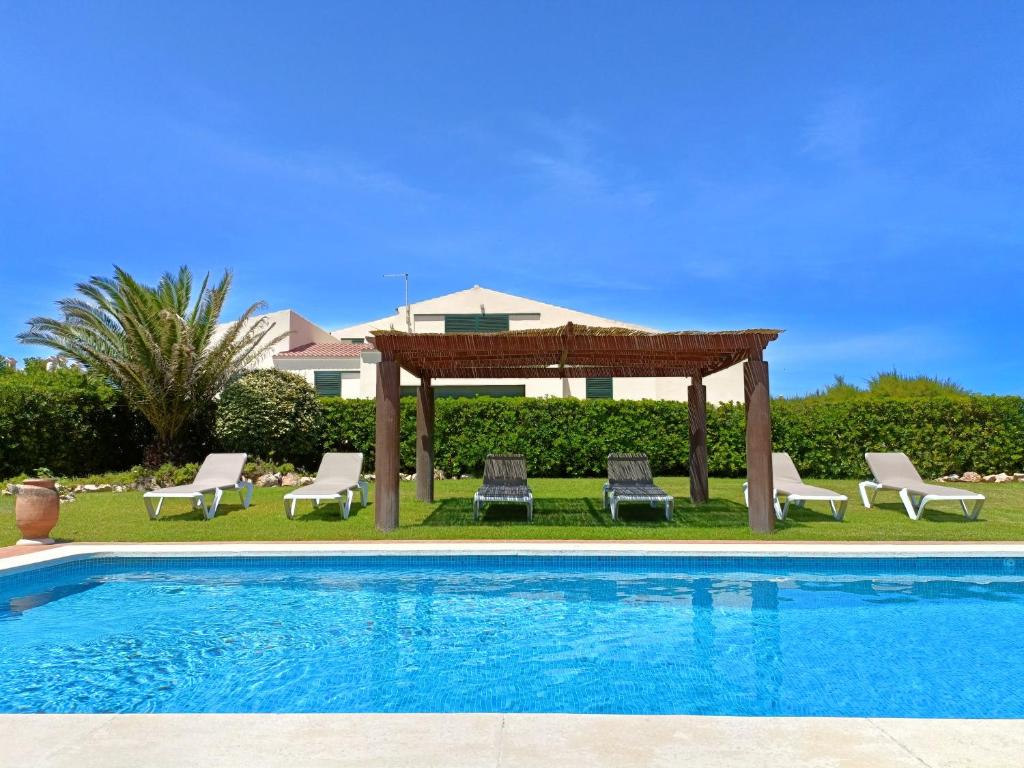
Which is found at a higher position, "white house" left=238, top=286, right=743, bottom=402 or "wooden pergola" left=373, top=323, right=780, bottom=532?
"white house" left=238, top=286, right=743, bottom=402

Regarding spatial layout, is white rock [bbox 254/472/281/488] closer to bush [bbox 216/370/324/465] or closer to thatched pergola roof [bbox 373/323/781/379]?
bush [bbox 216/370/324/465]

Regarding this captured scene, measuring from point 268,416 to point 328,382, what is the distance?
14.1 m

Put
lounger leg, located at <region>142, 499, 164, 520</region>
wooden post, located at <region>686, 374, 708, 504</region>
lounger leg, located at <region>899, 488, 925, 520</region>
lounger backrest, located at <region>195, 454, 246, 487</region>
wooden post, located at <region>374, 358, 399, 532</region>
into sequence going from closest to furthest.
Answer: wooden post, located at <region>374, 358, 399, 532</region>
lounger leg, located at <region>899, 488, 925, 520</region>
lounger leg, located at <region>142, 499, 164, 520</region>
lounger backrest, located at <region>195, 454, 246, 487</region>
wooden post, located at <region>686, 374, 708, 504</region>

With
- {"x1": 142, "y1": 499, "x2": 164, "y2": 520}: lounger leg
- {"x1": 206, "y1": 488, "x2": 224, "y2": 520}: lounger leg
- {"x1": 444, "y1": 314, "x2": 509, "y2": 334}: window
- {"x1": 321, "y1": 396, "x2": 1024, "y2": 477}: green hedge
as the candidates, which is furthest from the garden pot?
{"x1": 444, "y1": 314, "x2": 509, "y2": 334}: window

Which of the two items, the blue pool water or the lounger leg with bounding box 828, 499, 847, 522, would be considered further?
the lounger leg with bounding box 828, 499, 847, 522

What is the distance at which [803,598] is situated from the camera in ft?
23.7

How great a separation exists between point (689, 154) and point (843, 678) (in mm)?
15532

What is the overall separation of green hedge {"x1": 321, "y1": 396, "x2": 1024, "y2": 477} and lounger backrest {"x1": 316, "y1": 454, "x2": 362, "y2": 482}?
5675 millimetres

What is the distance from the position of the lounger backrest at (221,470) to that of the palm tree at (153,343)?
17.5ft

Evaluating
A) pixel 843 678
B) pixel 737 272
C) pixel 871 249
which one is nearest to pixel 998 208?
pixel 871 249

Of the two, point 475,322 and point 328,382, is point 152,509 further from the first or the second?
point 475,322

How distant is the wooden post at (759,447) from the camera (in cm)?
984

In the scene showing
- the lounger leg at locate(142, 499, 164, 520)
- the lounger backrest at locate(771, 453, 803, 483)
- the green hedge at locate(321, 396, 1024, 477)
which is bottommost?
the lounger leg at locate(142, 499, 164, 520)

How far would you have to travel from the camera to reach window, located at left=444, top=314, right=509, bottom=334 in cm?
3431
